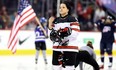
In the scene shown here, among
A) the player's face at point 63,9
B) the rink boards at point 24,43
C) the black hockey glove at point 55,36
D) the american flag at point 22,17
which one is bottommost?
the rink boards at point 24,43

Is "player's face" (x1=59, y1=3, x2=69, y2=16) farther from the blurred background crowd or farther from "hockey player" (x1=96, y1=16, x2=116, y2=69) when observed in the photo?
the blurred background crowd

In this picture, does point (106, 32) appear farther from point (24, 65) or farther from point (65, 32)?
point (65, 32)

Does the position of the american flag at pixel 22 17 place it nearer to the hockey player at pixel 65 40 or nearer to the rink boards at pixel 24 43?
the rink boards at pixel 24 43

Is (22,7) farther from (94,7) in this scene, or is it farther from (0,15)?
(94,7)

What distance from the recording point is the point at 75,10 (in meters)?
15.8

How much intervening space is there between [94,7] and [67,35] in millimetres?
10910

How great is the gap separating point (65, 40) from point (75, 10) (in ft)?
33.4

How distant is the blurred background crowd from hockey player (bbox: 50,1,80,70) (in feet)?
31.3

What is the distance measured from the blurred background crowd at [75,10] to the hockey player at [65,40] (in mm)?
9532

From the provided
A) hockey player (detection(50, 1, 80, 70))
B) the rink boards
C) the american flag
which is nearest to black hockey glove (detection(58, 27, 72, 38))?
hockey player (detection(50, 1, 80, 70))

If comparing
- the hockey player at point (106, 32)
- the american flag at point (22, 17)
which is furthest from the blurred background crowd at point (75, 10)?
the hockey player at point (106, 32)

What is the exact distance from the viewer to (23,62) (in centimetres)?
1223

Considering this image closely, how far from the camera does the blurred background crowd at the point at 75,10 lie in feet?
50.2

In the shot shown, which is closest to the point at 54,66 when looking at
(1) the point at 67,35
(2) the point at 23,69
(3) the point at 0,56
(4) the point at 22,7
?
(1) the point at 67,35
